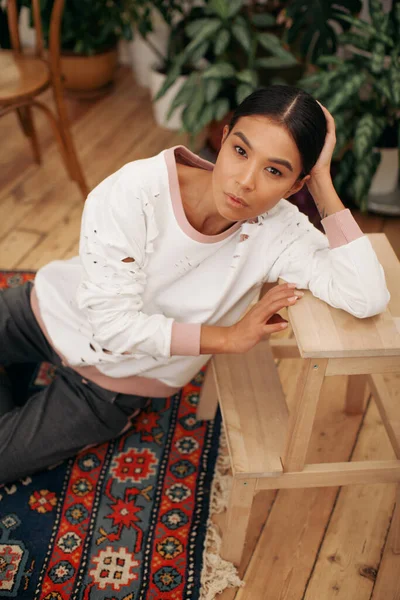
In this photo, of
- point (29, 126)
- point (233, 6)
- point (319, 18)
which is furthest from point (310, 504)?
point (29, 126)

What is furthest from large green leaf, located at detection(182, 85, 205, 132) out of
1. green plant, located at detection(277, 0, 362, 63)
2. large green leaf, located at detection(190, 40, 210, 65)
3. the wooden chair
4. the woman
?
the woman

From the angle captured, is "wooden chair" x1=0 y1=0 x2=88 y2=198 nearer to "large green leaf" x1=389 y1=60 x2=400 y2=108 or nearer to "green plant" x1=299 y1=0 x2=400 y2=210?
"green plant" x1=299 y1=0 x2=400 y2=210

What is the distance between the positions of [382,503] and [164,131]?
2153 millimetres

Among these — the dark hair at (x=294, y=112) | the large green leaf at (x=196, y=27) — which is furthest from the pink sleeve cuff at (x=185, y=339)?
the large green leaf at (x=196, y=27)

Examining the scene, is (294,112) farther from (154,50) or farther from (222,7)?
(154,50)

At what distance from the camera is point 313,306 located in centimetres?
121

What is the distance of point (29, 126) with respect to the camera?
2717 mm

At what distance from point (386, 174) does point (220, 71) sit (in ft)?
2.67

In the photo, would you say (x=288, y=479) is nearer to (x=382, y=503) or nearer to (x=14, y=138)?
(x=382, y=503)

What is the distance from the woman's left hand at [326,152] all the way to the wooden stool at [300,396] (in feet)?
0.78

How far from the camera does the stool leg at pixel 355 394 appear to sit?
70.2 inches

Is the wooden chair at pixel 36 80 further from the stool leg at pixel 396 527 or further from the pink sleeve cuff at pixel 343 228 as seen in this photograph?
the stool leg at pixel 396 527

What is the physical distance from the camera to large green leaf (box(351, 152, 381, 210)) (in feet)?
7.54

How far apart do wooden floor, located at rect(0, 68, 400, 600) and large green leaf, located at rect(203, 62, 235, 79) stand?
0.72 meters
